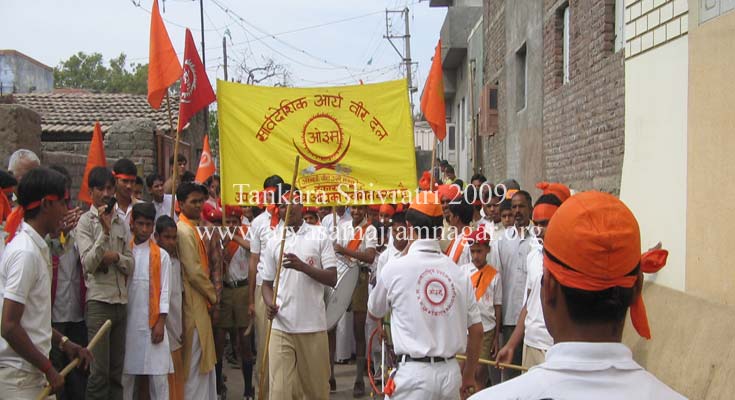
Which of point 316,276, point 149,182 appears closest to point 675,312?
point 316,276

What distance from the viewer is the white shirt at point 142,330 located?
569 centimetres

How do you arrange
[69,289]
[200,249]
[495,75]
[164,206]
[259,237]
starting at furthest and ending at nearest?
[495,75] → [164,206] → [259,237] → [200,249] → [69,289]

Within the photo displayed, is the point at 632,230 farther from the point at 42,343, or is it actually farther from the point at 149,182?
the point at 149,182

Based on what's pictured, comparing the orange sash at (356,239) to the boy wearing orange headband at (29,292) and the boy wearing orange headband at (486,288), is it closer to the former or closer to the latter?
the boy wearing orange headband at (486,288)

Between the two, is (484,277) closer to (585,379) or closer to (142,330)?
(142,330)

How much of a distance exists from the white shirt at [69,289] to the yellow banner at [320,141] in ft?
6.20

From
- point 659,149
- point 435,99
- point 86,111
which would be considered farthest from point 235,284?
point 86,111

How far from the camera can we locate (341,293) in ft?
25.2

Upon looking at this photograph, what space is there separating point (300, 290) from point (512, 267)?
202 cm

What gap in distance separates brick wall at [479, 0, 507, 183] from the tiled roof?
24.6ft

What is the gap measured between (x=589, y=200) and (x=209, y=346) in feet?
16.5

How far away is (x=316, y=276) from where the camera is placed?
606 centimetres

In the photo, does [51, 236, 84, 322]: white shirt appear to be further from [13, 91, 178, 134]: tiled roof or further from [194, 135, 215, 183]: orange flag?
[13, 91, 178, 134]: tiled roof

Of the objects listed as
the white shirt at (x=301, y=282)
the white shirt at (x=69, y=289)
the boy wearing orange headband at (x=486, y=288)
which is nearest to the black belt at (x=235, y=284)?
the white shirt at (x=301, y=282)
